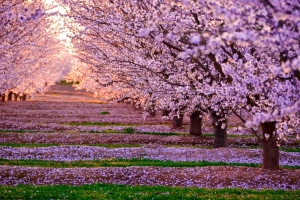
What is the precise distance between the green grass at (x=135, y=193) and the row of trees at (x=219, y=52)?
1713 mm

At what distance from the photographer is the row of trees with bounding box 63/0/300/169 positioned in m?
7.02

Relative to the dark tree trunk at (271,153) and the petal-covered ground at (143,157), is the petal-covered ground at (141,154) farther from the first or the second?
the dark tree trunk at (271,153)

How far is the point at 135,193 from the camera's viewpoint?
12453 mm

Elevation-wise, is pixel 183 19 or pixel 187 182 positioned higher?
pixel 183 19

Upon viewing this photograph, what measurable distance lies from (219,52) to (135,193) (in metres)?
5.71

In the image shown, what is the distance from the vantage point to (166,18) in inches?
469

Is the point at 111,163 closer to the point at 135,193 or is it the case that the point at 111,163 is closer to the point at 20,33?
the point at 135,193

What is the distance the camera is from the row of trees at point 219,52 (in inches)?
276

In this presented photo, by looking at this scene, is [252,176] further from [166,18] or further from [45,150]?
[45,150]

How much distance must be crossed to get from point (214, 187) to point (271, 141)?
3.09 m

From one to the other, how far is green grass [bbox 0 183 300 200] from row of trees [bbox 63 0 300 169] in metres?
1.71

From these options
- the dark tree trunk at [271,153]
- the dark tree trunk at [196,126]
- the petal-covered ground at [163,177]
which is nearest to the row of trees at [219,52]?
the dark tree trunk at [271,153]

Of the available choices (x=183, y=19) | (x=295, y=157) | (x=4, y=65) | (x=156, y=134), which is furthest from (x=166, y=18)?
(x=156, y=134)

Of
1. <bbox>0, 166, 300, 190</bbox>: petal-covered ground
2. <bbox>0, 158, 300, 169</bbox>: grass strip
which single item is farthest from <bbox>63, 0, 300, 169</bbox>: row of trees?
<bbox>0, 158, 300, 169</bbox>: grass strip
